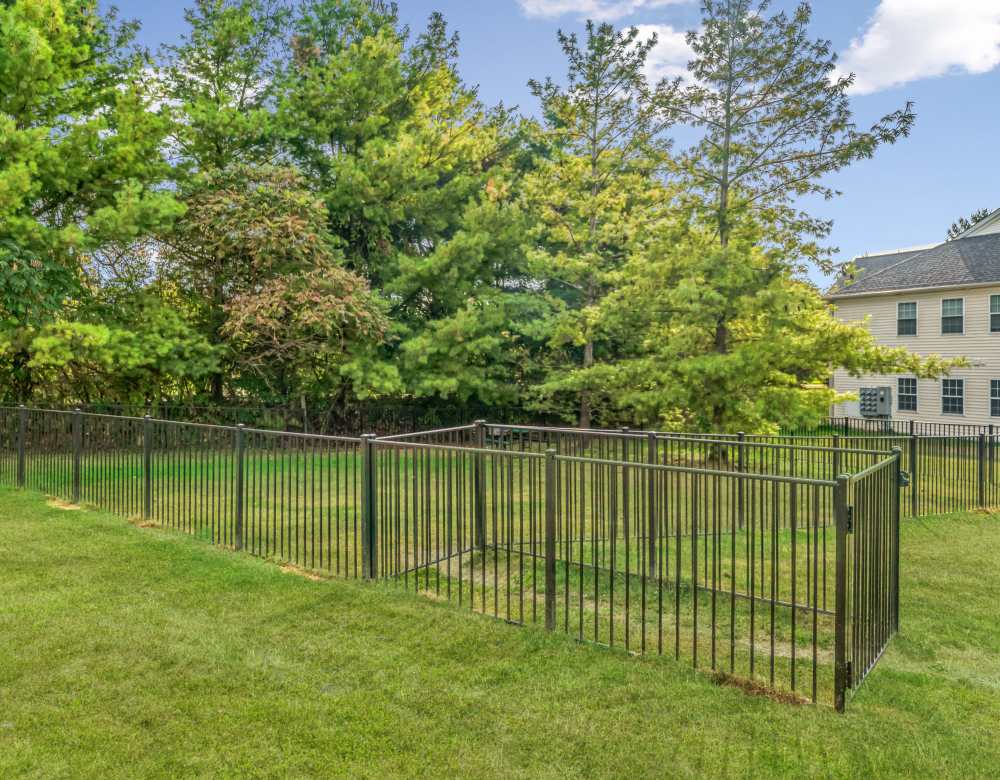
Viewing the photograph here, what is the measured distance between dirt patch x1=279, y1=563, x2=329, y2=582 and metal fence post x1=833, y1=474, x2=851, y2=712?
4.01 meters

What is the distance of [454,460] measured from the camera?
6.37 m

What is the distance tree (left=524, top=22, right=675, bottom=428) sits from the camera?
52.6 feet

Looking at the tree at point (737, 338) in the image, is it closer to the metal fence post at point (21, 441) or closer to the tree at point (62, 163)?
the tree at point (62, 163)

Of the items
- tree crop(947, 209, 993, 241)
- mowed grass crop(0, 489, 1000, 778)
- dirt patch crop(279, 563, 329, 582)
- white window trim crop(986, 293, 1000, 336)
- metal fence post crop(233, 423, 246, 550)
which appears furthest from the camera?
tree crop(947, 209, 993, 241)

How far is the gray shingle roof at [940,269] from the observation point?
73.7 feet

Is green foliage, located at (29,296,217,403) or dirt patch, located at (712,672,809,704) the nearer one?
dirt patch, located at (712,672,809,704)

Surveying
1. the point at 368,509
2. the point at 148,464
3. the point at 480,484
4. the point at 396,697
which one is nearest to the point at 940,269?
the point at 480,484

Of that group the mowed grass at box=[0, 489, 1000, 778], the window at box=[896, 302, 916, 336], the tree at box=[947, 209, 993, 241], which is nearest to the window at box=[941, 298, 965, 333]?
the window at box=[896, 302, 916, 336]

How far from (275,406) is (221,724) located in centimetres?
1517

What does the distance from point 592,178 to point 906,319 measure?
1394 cm

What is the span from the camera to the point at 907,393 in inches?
961

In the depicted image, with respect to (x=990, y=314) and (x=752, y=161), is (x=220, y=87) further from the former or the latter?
(x=990, y=314)

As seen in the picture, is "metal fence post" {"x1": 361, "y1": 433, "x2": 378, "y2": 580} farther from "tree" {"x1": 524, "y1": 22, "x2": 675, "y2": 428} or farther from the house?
the house

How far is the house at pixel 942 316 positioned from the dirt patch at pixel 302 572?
19.5 m
